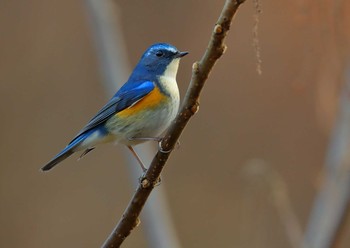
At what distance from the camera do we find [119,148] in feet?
14.8

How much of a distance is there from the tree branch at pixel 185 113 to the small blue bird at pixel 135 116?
46cm

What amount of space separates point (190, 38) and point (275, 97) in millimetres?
618

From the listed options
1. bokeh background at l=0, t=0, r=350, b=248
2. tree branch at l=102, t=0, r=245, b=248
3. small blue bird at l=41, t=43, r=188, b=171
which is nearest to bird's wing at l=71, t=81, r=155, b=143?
small blue bird at l=41, t=43, r=188, b=171

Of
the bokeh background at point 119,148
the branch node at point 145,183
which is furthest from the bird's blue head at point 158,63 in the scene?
the bokeh background at point 119,148

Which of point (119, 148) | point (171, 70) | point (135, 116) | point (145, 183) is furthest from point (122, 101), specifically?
point (119, 148)

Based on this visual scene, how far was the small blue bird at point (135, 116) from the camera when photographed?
2416mm

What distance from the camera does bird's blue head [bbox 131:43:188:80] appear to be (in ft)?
8.61

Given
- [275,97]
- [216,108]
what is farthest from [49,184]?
[275,97]

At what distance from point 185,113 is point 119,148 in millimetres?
2856

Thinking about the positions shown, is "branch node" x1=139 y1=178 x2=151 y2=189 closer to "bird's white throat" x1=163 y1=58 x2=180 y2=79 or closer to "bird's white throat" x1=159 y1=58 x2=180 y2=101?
"bird's white throat" x1=159 y1=58 x2=180 y2=101

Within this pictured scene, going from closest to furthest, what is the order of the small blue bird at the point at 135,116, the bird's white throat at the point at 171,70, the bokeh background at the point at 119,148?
the small blue bird at the point at 135,116 → the bird's white throat at the point at 171,70 → the bokeh background at the point at 119,148

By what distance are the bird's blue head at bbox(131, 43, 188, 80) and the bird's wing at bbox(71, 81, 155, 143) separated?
0.09 meters

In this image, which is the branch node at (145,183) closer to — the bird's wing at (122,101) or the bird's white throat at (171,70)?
the bird's wing at (122,101)

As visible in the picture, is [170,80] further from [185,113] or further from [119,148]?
[119,148]
